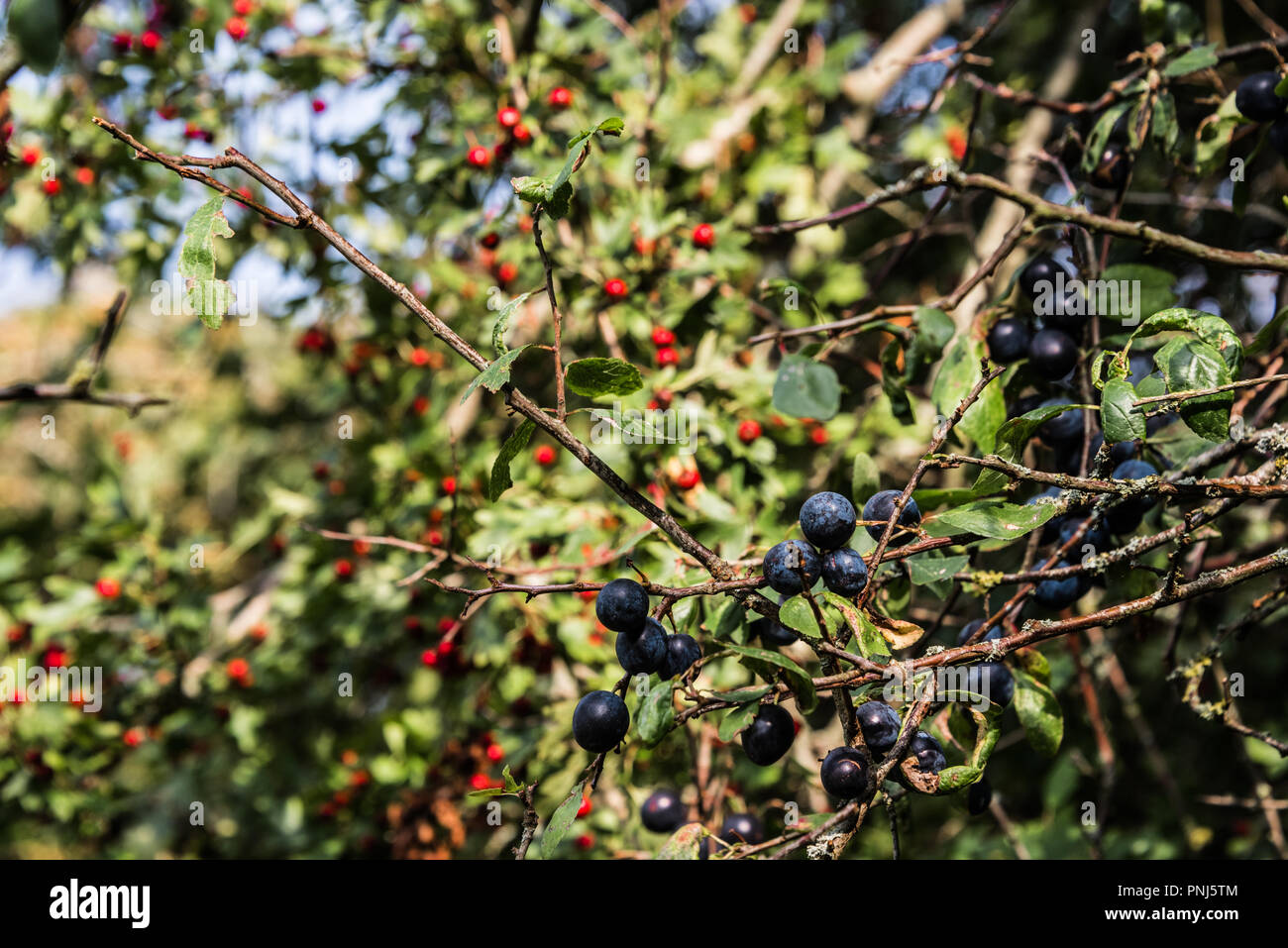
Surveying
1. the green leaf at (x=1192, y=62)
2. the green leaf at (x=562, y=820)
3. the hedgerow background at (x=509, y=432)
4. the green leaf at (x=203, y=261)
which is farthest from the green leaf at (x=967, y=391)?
the green leaf at (x=203, y=261)

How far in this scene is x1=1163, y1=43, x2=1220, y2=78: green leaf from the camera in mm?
1731

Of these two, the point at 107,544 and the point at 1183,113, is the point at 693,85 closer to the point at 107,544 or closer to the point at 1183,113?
the point at 1183,113

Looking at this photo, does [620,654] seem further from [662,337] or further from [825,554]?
[662,337]

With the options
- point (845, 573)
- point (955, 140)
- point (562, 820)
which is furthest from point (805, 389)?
point (955, 140)

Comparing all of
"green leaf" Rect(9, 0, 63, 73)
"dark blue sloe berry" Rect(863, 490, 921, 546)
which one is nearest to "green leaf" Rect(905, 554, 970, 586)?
"dark blue sloe berry" Rect(863, 490, 921, 546)

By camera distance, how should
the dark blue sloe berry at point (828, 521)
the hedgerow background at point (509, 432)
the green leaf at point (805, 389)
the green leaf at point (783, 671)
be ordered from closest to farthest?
the green leaf at point (783, 671), the dark blue sloe berry at point (828, 521), the green leaf at point (805, 389), the hedgerow background at point (509, 432)

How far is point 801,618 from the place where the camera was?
45.1 inches

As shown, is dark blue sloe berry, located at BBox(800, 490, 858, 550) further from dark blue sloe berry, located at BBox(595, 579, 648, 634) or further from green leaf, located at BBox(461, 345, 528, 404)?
green leaf, located at BBox(461, 345, 528, 404)

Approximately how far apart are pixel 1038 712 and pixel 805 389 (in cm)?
72

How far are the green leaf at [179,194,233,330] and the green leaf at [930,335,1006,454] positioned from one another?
4.08 feet

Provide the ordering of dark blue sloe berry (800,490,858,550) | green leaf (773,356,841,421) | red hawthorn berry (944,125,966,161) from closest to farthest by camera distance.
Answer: dark blue sloe berry (800,490,858,550)
green leaf (773,356,841,421)
red hawthorn berry (944,125,966,161)

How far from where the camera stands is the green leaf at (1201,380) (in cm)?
124

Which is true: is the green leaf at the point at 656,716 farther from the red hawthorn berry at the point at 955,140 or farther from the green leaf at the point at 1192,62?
the red hawthorn berry at the point at 955,140

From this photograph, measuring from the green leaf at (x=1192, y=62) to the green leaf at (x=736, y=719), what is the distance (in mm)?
1552
